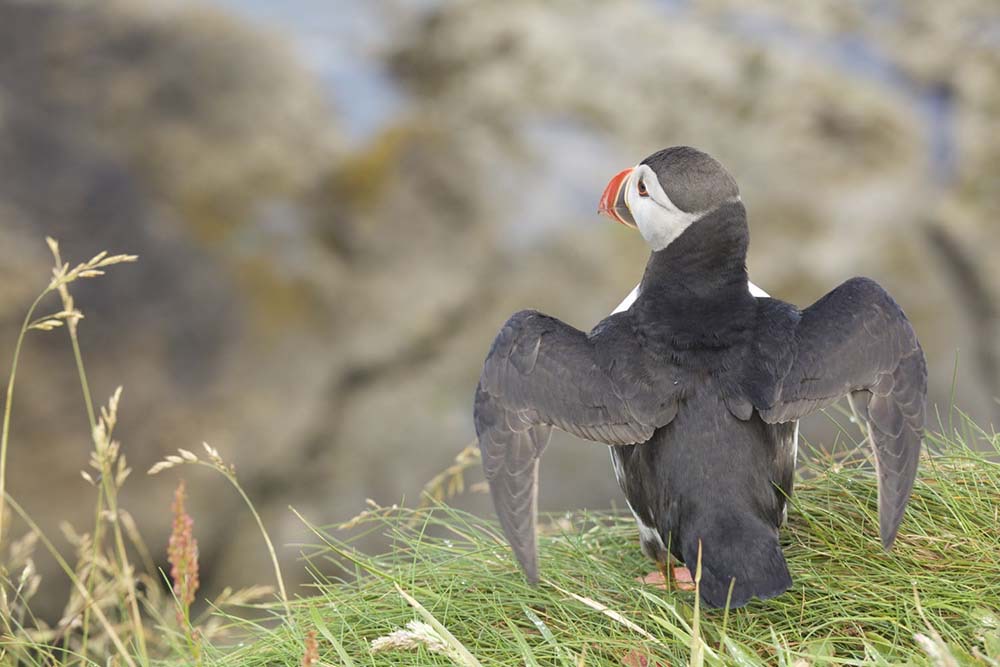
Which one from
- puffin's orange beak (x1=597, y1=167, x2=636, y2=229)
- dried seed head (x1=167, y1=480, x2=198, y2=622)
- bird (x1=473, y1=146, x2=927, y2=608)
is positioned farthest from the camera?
puffin's orange beak (x1=597, y1=167, x2=636, y2=229)

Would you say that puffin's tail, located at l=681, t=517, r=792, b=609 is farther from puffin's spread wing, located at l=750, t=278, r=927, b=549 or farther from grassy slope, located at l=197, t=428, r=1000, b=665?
puffin's spread wing, located at l=750, t=278, r=927, b=549

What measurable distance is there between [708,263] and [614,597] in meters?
0.93

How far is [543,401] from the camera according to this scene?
2754 mm

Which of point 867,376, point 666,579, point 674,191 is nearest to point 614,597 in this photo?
point 666,579

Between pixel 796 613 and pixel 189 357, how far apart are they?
4.88 metres

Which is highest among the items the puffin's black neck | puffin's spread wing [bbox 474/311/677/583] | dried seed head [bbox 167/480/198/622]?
the puffin's black neck

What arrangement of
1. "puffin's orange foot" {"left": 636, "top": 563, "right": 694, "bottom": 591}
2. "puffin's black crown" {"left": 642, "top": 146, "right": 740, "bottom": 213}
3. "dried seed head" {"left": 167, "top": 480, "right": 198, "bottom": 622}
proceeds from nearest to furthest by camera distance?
"dried seed head" {"left": 167, "top": 480, "right": 198, "bottom": 622}, "puffin's orange foot" {"left": 636, "top": 563, "right": 694, "bottom": 591}, "puffin's black crown" {"left": 642, "top": 146, "right": 740, "bottom": 213}

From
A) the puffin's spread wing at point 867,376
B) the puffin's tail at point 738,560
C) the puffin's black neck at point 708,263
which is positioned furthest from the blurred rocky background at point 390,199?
the puffin's tail at point 738,560

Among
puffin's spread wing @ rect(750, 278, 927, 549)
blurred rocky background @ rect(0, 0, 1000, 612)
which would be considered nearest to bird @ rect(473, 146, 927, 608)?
puffin's spread wing @ rect(750, 278, 927, 549)

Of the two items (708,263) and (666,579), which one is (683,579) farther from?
(708,263)

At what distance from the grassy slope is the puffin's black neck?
596 millimetres

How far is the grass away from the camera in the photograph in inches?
88.5

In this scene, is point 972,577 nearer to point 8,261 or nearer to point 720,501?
point 720,501

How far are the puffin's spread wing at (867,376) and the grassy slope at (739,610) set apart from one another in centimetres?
24
